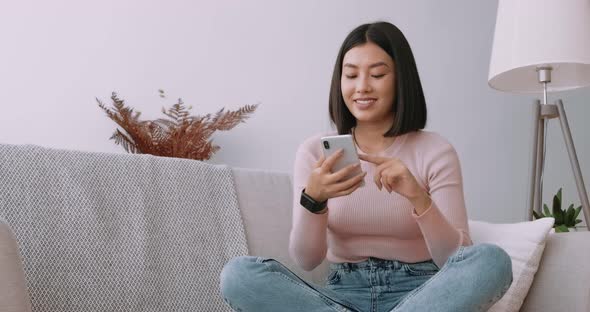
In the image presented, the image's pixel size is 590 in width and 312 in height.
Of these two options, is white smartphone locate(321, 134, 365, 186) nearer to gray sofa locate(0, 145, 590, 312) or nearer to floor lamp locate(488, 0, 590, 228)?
gray sofa locate(0, 145, 590, 312)

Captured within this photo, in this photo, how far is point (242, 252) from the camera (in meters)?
1.82

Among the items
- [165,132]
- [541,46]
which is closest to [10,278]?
[165,132]

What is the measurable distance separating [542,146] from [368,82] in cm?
124

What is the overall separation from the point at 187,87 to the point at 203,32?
23 centimetres

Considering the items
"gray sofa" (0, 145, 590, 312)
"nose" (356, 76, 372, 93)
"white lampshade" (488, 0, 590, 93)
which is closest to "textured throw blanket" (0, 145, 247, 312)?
"gray sofa" (0, 145, 590, 312)

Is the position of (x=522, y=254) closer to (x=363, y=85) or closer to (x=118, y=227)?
(x=363, y=85)

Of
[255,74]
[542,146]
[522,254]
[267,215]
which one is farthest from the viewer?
[255,74]

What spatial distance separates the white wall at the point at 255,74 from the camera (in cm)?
242

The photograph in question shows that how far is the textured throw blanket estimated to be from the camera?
1.50 metres

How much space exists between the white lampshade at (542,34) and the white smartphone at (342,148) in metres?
1.26

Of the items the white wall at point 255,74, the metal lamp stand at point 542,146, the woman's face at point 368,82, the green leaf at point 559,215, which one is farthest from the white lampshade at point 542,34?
the woman's face at point 368,82

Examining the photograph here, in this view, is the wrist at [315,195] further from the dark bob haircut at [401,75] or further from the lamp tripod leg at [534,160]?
the lamp tripod leg at [534,160]

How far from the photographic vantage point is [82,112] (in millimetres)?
2459

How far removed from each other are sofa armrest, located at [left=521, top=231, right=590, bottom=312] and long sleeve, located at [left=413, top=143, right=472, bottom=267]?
25 centimetres
